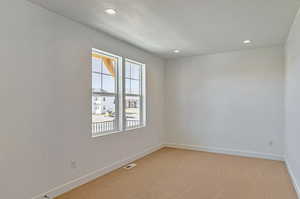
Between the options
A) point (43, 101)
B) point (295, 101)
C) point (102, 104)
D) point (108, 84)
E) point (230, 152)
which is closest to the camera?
point (43, 101)

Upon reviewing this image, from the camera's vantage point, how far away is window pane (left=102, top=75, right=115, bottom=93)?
365 cm

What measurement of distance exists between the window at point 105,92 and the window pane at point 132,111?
375mm

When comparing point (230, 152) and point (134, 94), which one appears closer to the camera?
point (134, 94)

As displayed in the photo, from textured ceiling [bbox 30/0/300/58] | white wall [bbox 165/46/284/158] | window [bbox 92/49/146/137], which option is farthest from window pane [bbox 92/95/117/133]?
white wall [bbox 165/46/284/158]

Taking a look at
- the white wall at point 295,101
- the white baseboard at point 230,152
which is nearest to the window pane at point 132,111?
the white baseboard at point 230,152

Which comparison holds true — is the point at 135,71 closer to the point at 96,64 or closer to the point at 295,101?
the point at 96,64

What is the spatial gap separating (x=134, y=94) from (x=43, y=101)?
2.27 m

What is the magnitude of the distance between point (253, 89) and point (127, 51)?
10.4 ft

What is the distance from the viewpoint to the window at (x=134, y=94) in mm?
4316

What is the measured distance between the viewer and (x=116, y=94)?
12.9 feet

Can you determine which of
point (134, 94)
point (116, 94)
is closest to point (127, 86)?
point (134, 94)

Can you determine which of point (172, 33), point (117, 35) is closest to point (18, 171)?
point (117, 35)

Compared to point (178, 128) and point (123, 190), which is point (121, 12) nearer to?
point (123, 190)

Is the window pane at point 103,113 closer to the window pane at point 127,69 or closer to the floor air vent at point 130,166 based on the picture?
the window pane at point 127,69
